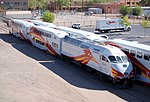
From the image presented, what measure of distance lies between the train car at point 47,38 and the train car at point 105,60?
16.8 ft

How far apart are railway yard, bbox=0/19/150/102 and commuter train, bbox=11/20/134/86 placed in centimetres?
78

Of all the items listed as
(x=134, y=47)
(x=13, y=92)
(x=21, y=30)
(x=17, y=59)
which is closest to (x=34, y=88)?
(x=13, y=92)

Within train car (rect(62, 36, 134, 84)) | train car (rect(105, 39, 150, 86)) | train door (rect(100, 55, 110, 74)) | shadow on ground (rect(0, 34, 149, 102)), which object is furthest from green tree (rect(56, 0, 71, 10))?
train door (rect(100, 55, 110, 74))

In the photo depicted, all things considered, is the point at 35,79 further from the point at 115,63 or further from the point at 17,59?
the point at 17,59

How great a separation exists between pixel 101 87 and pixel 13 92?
669 centimetres

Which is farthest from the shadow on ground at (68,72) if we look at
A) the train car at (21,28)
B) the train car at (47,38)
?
the train car at (21,28)

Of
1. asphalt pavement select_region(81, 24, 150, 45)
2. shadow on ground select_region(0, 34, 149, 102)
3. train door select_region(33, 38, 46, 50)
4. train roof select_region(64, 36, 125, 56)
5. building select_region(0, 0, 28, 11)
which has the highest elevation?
building select_region(0, 0, 28, 11)

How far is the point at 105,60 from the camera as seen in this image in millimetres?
25594

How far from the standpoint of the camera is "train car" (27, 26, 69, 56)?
36.0 m

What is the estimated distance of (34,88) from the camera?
23.2 metres

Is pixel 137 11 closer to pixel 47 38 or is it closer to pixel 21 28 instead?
pixel 21 28

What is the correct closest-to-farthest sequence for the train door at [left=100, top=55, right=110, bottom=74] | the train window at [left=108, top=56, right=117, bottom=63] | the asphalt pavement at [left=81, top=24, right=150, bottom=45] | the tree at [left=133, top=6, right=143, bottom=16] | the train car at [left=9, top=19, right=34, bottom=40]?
the train window at [left=108, top=56, right=117, bottom=63], the train door at [left=100, top=55, right=110, bottom=74], the train car at [left=9, top=19, right=34, bottom=40], the asphalt pavement at [left=81, top=24, right=150, bottom=45], the tree at [left=133, top=6, right=143, bottom=16]

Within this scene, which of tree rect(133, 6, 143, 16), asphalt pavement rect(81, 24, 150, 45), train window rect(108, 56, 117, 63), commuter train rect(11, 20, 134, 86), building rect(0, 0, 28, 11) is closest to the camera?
commuter train rect(11, 20, 134, 86)

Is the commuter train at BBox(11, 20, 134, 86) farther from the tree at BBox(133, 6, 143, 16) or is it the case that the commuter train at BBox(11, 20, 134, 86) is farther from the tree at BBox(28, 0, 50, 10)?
the tree at BBox(28, 0, 50, 10)
